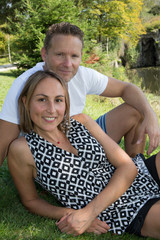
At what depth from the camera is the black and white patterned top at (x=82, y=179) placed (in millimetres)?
1729

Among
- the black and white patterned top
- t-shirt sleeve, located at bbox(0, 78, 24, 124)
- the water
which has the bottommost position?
the water

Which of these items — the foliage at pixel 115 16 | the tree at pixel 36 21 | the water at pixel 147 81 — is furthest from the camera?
the foliage at pixel 115 16

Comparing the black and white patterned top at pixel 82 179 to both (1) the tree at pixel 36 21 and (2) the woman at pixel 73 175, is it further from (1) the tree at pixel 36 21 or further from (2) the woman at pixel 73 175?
(1) the tree at pixel 36 21

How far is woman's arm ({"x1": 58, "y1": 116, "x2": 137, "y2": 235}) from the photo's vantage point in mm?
1661

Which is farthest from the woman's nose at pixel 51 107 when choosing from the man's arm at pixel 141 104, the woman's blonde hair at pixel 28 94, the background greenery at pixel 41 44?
the man's arm at pixel 141 104

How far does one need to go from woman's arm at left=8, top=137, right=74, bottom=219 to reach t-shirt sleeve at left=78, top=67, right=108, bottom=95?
1030mm

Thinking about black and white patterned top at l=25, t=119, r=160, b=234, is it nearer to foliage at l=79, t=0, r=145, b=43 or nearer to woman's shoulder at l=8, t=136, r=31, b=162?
woman's shoulder at l=8, t=136, r=31, b=162

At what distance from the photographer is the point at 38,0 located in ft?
36.1

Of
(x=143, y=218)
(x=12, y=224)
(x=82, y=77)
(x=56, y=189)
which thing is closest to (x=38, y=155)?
(x=56, y=189)

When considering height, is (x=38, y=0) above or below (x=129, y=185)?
above

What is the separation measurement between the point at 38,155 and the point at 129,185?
66cm

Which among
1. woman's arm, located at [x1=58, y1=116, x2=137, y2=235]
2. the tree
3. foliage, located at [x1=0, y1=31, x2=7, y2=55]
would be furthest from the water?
foliage, located at [x1=0, y1=31, x2=7, y2=55]

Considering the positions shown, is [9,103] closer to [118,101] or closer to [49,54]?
[49,54]

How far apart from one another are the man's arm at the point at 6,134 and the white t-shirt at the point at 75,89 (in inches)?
1.7
